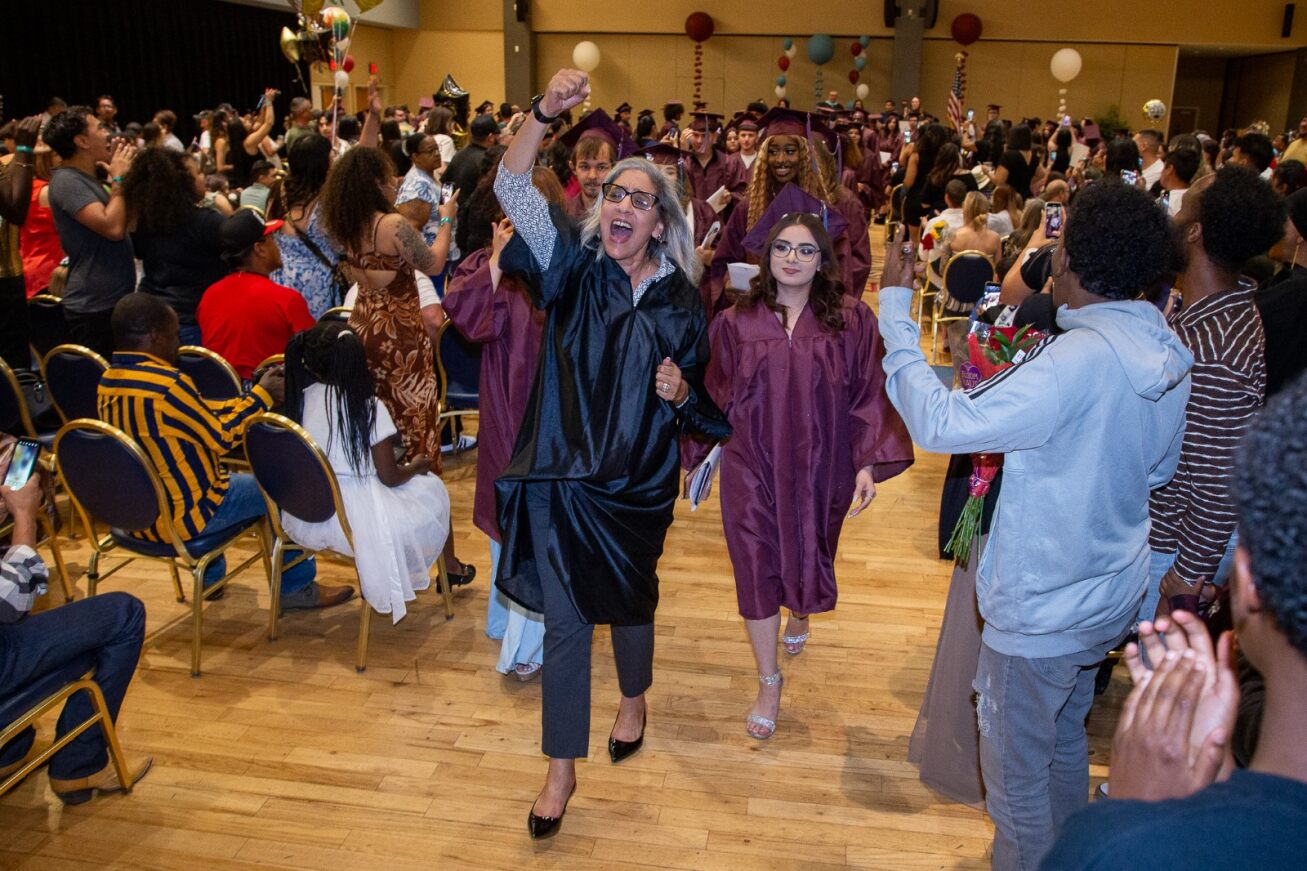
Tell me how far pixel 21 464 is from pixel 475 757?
4.84ft

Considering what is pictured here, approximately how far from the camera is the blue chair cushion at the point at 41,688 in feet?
7.89

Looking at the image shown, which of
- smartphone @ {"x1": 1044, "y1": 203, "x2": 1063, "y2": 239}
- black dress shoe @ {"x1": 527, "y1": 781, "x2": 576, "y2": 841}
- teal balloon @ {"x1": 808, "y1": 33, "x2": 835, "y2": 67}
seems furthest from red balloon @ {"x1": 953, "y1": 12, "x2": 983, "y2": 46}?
black dress shoe @ {"x1": 527, "y1": 781, "x2": 576, "y2": 841}

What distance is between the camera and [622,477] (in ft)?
8.29

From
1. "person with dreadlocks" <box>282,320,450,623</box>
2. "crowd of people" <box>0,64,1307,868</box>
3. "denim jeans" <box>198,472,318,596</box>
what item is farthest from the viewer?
"denim jeans" <box>198,472,318,596</box>

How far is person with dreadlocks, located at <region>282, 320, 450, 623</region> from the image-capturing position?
10.8 ft

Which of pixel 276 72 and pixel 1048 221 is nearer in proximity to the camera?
pixel 1048 221

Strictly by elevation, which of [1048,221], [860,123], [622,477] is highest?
[860,123]

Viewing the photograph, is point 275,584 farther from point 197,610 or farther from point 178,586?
point 178,586

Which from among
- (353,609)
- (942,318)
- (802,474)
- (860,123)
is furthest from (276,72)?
(802,474)

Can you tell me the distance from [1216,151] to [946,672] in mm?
9114

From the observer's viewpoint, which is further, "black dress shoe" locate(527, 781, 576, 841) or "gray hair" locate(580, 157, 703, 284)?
"black dress shoe" locate(527, 781, 576, 841)

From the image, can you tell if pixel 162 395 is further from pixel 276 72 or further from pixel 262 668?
pixel 276 72

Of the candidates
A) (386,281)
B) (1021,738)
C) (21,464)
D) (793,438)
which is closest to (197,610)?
(21,464)

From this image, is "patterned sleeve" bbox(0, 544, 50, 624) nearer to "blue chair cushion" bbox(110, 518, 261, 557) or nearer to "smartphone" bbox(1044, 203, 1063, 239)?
"blue chair cushion" bbox(110, 518, 261, 557)
